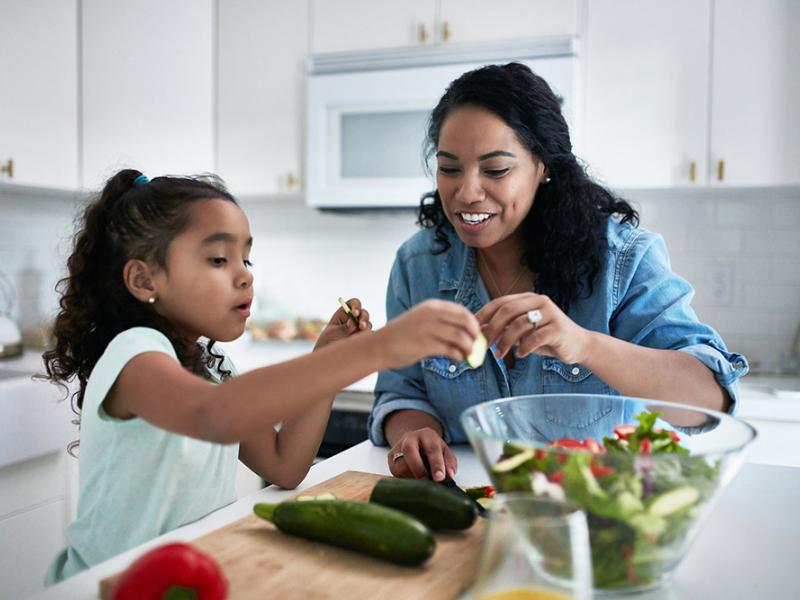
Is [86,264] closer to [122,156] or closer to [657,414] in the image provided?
[657,414]

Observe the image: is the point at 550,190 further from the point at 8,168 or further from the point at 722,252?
the point at 8,168

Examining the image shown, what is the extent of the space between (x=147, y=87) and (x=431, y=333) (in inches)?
99.5

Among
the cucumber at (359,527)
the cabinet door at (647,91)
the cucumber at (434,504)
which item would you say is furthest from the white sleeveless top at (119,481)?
the cabinet door at (647,91)

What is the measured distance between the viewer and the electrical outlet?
294 cm

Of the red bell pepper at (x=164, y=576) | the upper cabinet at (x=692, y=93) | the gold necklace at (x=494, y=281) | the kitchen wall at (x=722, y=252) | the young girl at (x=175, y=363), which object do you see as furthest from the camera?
the kitchen wall at (x=722, y=252)

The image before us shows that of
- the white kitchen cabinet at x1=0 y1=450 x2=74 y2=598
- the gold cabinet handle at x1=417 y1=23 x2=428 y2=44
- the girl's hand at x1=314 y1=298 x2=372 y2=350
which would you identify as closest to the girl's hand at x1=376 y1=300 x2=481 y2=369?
the girl's hand at x1=314 y1=298 x2=372 y2=350

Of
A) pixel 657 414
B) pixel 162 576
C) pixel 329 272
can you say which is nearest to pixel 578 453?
pixel 657 414

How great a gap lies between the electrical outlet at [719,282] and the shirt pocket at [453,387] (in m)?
1.80

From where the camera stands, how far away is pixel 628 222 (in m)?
1.63

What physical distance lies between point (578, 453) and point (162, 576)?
0.42m

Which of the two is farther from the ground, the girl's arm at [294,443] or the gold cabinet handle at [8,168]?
the gold cabinet handle at [8,168]

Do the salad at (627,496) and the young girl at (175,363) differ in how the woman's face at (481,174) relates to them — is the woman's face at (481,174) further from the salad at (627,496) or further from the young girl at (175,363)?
the salad at (627,496)

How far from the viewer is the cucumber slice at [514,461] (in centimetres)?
80

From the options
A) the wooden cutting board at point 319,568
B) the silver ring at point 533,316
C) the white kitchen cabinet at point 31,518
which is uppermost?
the silver ring at point 533,316
